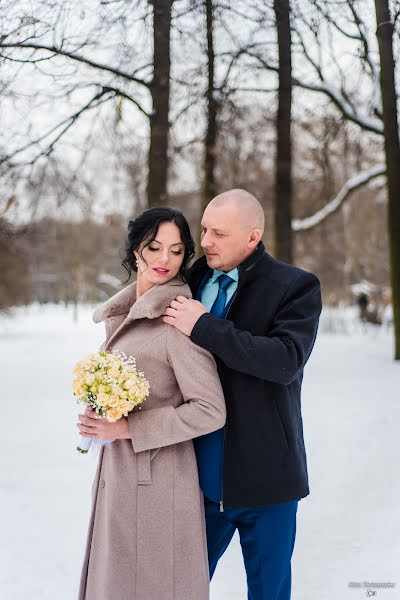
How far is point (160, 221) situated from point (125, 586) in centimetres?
145

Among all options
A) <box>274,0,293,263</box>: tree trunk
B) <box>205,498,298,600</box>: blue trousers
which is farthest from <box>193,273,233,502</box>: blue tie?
<box>274,0,293,263</box>: tree trunk

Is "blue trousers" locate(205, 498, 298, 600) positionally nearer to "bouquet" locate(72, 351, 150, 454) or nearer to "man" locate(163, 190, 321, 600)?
"man" locate(163, 190, 321, 600)

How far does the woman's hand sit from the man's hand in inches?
17.4

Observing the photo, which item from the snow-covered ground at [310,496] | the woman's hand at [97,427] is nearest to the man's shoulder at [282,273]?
the woman's hand at [97,427]

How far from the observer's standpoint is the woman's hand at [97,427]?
2.37 meters

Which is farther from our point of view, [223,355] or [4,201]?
[4,201]

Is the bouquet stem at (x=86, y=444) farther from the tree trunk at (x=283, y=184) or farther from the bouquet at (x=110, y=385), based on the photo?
the tree trunk at (x=283, y=184)

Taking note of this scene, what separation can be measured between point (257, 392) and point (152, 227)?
0.79 metres

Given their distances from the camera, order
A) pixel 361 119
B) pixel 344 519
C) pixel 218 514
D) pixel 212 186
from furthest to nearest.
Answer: pixel 361 119 → pixel 212 186 → pixel 344 519 → pixel 218 514

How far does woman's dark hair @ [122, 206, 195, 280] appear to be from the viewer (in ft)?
8.47

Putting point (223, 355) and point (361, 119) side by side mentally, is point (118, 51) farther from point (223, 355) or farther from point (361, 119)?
point (361, 119)

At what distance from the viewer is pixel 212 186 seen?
425 inches

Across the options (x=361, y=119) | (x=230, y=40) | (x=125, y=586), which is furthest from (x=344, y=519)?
(x=361, y=119)

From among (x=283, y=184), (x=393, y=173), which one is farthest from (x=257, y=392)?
(x=393, y=173)
